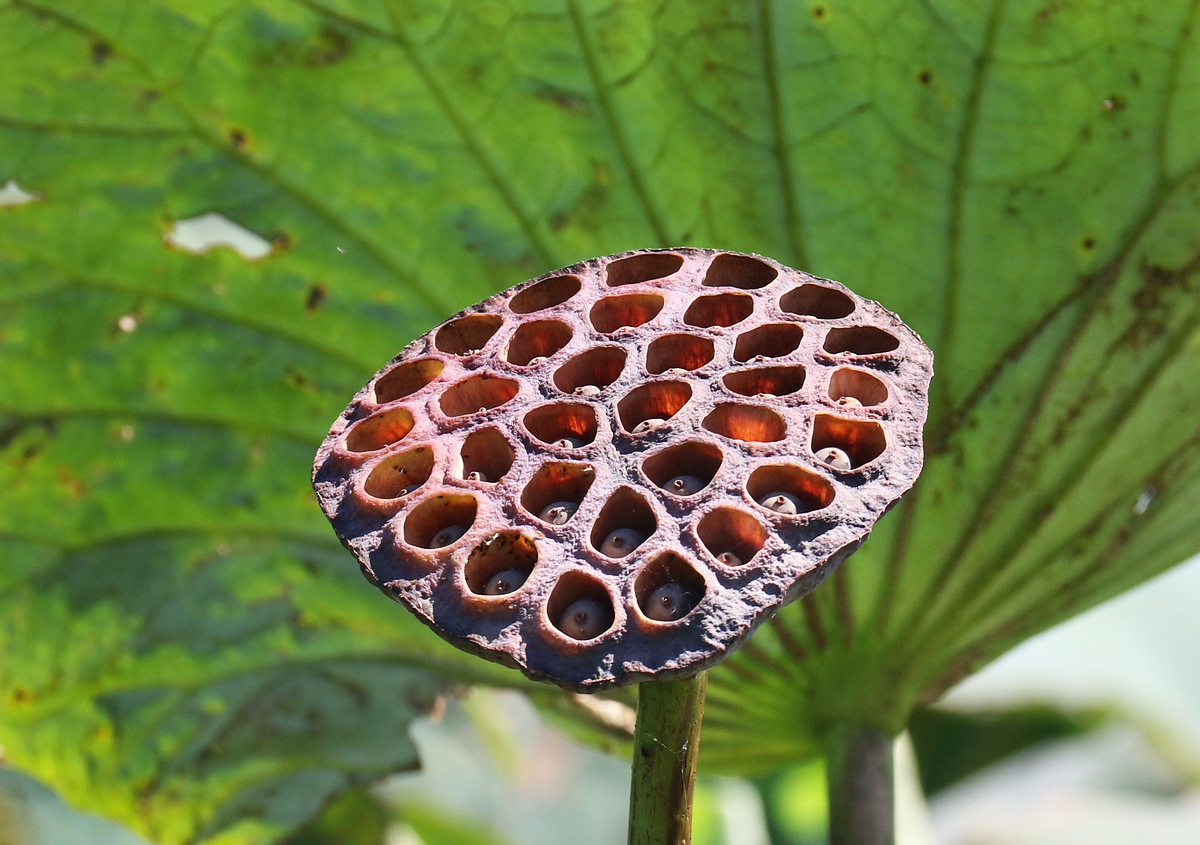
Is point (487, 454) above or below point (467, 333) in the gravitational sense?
below

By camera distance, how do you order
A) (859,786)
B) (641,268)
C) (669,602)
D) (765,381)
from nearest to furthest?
(669,602) < (765,381) < (641,268) < (859,786)

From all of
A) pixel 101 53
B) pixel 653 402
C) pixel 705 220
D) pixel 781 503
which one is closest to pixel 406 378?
pixel 653 402

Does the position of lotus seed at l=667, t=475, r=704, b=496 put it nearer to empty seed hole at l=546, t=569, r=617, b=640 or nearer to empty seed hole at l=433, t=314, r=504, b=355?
empty seed hole at l=546, t=569, r=617, b=640

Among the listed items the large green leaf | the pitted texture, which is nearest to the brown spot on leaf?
the large green leaf

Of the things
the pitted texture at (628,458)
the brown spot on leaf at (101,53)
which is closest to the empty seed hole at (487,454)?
the pitted texture at (628,458)

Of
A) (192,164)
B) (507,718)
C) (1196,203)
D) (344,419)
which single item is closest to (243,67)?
(192,164)

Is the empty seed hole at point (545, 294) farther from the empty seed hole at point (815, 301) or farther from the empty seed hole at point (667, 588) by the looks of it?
the empty seed hole at point (667, 588)

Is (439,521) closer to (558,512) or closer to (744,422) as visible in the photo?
(558,512)

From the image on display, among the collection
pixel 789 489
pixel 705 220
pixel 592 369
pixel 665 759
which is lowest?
pixel 665 759
